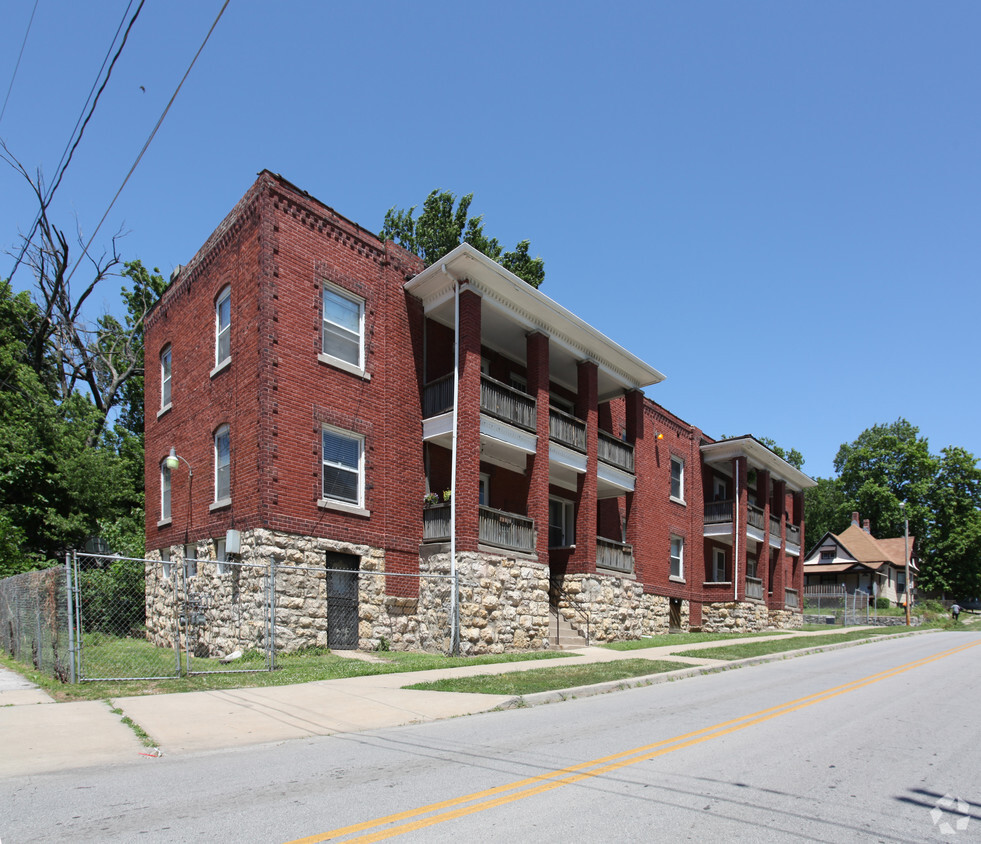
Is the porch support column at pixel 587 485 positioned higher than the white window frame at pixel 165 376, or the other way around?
the white window frame at pixel 165 376

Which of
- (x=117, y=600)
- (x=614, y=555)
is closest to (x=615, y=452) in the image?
(x=614, y=555)

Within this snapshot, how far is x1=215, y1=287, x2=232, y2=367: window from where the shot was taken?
19.2m

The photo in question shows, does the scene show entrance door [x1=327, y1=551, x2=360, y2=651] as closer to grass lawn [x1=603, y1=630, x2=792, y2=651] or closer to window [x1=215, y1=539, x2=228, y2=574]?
window [x1=215, y1=539, x2=228, y2=574]

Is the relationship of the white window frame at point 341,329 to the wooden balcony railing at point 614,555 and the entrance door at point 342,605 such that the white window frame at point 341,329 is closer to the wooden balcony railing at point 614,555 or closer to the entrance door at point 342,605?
the entrance door at point 342,605

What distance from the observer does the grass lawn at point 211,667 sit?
445 inches

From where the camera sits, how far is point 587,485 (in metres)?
23.2

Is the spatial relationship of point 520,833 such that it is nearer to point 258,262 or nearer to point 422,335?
point 258,262

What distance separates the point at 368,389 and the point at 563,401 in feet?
31.4

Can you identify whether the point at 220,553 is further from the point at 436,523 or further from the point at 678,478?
the point at 678,478

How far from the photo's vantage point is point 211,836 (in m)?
5.04

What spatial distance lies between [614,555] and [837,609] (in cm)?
3397

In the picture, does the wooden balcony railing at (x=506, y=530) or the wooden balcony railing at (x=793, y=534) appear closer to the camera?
the wooden balcony railing at (x=506, y=530)

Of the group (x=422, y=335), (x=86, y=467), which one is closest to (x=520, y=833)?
(x=422, y=335)

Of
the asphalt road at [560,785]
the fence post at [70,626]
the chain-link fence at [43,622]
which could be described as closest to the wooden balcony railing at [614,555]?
the asphalt road at [560,785]
